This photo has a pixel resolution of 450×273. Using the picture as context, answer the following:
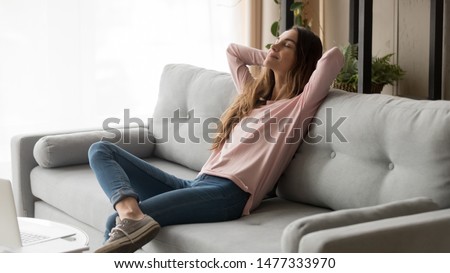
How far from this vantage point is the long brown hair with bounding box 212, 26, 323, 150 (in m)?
3.07

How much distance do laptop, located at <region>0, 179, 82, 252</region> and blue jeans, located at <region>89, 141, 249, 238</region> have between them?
0.84 feet

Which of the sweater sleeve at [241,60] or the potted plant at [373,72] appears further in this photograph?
the potted plant at [373,72]

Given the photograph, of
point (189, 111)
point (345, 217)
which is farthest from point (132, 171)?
point (345, 217)

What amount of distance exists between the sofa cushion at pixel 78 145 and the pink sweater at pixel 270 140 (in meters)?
0.80

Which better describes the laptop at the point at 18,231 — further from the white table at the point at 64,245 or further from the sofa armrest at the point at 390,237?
the sofa armrest at the point at 390,237

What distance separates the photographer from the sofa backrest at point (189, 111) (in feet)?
11.5

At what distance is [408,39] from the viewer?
4.21 metres

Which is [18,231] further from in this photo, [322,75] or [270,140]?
[322,75]

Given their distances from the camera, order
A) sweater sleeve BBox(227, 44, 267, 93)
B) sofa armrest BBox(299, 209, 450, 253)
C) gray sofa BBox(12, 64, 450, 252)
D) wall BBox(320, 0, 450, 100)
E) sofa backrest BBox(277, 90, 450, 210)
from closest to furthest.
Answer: sofa armrest BBox(299, 209, 450, 253), gray sofa BBox(12, 64, 450, 252), sofa backrest BBox(277, 90, 450, 210), sweater sleeve BBox(227, 44, 267, 93), wall BBox(320, 0, 450, 100)

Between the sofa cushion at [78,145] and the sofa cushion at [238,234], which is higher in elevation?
the sofa cushion at [78,145]

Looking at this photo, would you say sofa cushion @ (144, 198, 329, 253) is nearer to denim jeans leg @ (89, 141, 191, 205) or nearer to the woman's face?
denim jeans leg @ (89, 141, 191, 205)

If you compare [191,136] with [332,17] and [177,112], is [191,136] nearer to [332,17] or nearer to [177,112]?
[177,112]

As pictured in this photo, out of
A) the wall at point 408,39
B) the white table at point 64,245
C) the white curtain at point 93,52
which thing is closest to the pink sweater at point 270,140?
the white table at point 64,245

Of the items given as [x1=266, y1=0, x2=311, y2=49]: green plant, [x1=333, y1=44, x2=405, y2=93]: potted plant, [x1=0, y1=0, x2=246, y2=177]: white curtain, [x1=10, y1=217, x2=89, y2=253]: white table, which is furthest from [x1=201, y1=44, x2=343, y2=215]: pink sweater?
[x1=0, y1=0, x2=246, y2=177]: white curtain
